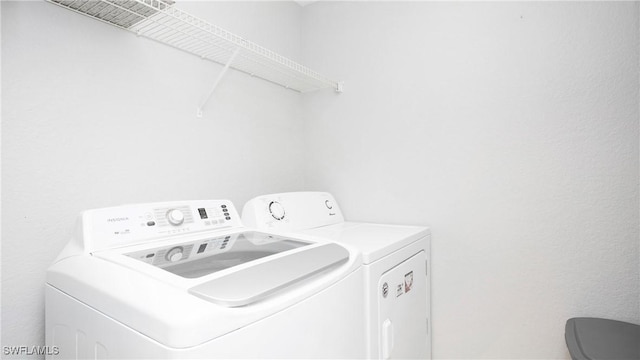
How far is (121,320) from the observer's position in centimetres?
70

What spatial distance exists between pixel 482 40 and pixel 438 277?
4.40 feet

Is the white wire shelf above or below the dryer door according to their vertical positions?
above

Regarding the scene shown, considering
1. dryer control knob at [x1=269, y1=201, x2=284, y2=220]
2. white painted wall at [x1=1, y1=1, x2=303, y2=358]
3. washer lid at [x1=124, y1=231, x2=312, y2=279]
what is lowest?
washer lid at [x1=124, y1=231, x2=312, y2=279]

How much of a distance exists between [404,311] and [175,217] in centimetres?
112

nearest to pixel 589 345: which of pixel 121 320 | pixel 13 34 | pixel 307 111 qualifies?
pixel 121 320

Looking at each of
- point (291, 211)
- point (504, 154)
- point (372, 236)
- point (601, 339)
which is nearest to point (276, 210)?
point (291, 211)

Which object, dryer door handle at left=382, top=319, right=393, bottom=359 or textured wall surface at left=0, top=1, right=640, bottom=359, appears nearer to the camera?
textured wall surface at left=0, top=1, right=640, bottom=359

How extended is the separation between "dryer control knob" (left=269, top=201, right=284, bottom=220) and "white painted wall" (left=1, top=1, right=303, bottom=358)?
0.30m

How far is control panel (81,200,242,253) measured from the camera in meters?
1.07

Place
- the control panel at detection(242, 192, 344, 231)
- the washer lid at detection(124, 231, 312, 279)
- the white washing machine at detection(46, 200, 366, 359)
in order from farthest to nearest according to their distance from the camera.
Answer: the control panel at detection(242, 192, 344, 231)
the washer lid at detection(124, 231, 312, 279)
the white washing machine at detection(46, 200, 366, 359)

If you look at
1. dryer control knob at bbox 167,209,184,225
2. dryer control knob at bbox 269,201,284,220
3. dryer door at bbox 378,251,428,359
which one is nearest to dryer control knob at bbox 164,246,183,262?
dryer control knob at bbox 167,209,184,225

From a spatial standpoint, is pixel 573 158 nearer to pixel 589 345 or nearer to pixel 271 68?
pixel 589 345

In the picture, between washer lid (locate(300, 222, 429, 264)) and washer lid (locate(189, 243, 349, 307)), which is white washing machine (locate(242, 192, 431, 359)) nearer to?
washer lid (locate(300, 222, 429, 264))

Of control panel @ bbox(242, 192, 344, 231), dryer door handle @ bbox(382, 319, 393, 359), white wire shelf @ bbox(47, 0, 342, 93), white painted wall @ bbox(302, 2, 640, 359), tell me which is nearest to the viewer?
white wire shelf @ bbox(47, 0, 342, 93)
